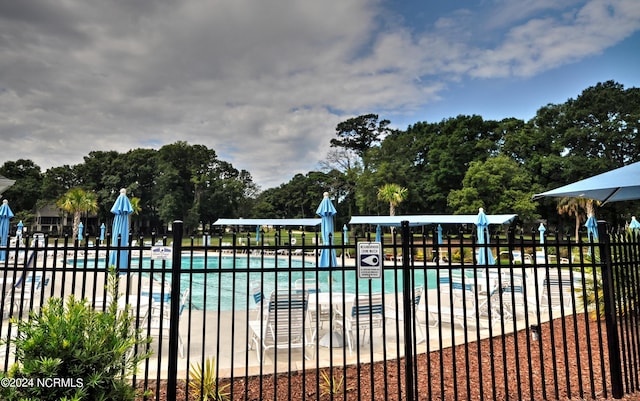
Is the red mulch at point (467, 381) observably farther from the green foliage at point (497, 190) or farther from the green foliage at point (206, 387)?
the green foliage at point (497, 190)

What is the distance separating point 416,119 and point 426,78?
27.8 metres

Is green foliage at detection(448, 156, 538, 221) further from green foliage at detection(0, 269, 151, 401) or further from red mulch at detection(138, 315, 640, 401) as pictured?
green foliage at detection(0, 269, 151, 401)

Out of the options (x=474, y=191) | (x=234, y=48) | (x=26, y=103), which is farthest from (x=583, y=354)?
(x=474, y=191)

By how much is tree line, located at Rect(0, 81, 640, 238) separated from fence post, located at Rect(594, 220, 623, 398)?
89.5ft

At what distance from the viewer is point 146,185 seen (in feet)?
142

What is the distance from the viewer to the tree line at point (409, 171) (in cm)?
2948

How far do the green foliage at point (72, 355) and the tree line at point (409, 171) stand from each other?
29.4 meters

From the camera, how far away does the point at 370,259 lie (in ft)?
9.52

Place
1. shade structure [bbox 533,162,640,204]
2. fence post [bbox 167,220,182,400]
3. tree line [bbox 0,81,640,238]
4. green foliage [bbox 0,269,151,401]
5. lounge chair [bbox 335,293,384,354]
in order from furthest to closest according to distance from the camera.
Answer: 1. tree line [bbox 0,81,640,238]
2. lounge chair [bbox 335,293,384,354]
3. shade structure [bbox 533,162,640,204]
4. fence post [bbox 167,220,182,400]
5. green foliage [bbox 0,269,151,401]

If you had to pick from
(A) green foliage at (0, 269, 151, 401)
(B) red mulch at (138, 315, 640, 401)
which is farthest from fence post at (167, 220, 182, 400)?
(A) green foliage at (0, 269, 151, 401)

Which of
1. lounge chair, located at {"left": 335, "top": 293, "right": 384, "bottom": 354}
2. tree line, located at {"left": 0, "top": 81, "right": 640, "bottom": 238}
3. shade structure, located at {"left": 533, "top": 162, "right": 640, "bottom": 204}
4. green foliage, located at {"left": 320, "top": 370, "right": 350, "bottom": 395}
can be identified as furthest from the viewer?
tree line, located at {"left": 0, "top": 81, "right": 640, "bottom": 238}

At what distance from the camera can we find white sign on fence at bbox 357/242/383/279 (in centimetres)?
288

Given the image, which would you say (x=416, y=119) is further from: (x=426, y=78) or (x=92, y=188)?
(x=92, y=188)

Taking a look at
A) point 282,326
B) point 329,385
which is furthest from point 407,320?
point 282,326
